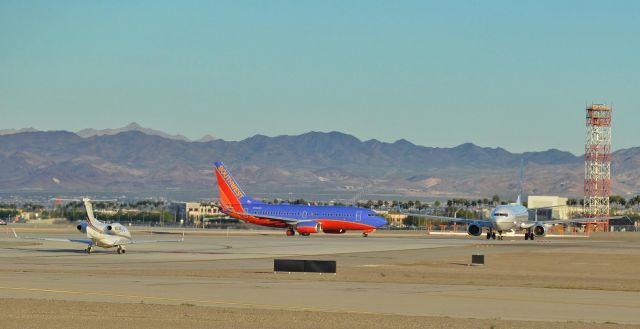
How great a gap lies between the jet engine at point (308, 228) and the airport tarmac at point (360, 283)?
4344 cm

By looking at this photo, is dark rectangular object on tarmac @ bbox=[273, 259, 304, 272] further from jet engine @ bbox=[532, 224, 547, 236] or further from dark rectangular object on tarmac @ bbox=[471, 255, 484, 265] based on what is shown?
jet engine @ bbox=[532, 224, 547, 236]

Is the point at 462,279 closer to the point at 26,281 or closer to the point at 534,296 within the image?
the point at 534,296

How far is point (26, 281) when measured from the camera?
46.2 m

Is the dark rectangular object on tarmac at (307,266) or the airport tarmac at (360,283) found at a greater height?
the dark rectangular object on tarmac at (307,266)

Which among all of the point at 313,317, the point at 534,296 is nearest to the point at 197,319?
the point at 313,317

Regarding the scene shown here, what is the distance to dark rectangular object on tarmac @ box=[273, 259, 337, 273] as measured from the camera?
53000 millimetres

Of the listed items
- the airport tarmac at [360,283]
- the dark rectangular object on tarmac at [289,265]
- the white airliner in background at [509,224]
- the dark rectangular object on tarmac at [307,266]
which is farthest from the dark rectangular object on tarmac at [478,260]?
the white airliner in background at [509,224]

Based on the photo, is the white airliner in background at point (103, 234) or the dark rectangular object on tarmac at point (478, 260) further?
the white airliner in background at point (103, 234)

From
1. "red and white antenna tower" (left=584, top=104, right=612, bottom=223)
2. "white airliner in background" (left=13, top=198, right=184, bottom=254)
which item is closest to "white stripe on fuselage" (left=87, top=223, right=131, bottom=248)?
"white airliner in background" (left=13, top=198, right=184, bottom=254)

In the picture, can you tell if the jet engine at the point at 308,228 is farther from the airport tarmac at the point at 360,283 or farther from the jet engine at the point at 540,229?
the airport tarmac at the point at 360,283

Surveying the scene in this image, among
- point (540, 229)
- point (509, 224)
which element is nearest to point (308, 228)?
point (509, 224)

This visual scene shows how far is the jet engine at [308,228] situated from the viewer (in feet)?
398

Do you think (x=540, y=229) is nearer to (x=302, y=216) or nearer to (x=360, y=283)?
(x=302, y=216)

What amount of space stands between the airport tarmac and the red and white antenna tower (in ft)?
312
